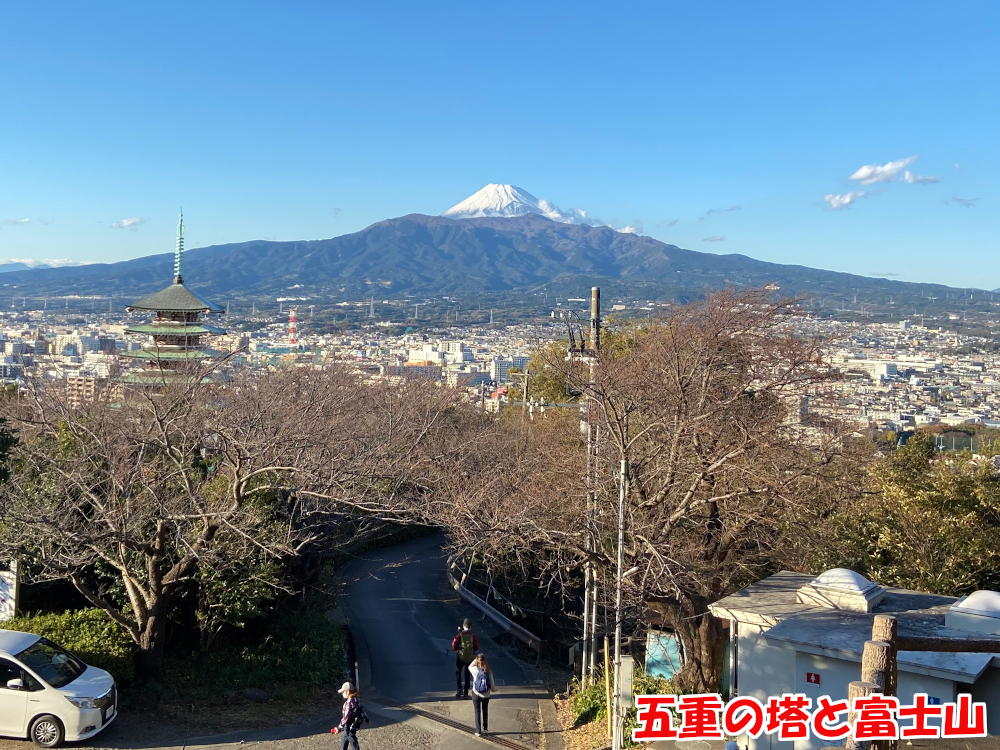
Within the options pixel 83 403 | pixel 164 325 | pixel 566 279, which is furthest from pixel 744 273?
pixel 83 403

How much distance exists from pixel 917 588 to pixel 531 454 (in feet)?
23.8

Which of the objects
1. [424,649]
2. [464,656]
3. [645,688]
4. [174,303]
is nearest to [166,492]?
[464,656]

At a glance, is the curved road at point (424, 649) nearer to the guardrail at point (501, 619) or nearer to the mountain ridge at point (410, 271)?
the guardrail at point (501, 619)

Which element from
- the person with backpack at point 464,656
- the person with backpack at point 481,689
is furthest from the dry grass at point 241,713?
the person with backpack at point 481,689

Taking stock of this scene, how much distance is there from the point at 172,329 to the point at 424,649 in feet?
68.5

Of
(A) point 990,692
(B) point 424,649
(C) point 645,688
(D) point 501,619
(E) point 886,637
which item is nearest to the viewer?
(E) point 886,637

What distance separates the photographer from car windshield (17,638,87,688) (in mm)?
7898

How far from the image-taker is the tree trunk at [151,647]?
9.40 meters

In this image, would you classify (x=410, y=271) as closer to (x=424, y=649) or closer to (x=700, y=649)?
(x=424, y=649)

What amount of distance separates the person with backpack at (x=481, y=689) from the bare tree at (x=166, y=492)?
79.0 inches

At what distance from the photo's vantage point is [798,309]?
12352 millimetres

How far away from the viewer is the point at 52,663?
8.12 metres

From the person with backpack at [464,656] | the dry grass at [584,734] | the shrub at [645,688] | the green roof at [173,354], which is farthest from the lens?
the green roof at [173,354]

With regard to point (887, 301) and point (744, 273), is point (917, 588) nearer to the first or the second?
point (887, 301)
